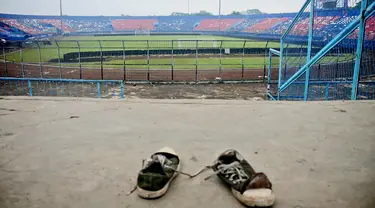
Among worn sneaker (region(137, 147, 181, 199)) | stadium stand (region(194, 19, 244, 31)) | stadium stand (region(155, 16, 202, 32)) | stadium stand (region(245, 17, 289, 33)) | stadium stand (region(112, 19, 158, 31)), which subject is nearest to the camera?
worn sneaker (region(137, 147, 181, 199))

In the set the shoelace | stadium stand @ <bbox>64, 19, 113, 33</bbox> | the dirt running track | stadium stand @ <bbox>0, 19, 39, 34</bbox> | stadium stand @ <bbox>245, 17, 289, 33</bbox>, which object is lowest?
the shoelace

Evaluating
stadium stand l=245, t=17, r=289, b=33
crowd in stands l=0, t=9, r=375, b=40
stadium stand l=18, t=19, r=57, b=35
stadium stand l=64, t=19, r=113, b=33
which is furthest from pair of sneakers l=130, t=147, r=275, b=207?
stadium stand l=64, t=19, r=113, b=33

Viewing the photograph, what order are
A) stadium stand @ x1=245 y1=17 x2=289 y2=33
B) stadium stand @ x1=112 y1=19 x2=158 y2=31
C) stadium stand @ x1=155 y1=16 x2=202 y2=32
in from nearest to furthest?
stadium stand @ x1=245 y1=17 x2=289 y2=33
stadium stand @ x1=155 y1=16 x2=202 y2=32
stadium stand @ x1=112 y1=19 x2=158 y2=31

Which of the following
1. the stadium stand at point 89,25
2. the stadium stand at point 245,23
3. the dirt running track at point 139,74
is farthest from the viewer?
the stadium stand at point 89,25

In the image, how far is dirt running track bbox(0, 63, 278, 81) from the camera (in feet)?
56.4

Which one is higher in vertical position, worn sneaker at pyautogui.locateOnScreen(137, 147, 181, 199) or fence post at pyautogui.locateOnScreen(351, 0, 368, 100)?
fence post at pyautogui.locateOnScreen(351, 0, 368, 100)

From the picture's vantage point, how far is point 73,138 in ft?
10.4

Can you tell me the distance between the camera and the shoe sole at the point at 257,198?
1.84 metres

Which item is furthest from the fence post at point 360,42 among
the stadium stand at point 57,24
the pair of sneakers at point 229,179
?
the stadium stand at point 57,24

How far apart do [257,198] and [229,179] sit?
0.28 m

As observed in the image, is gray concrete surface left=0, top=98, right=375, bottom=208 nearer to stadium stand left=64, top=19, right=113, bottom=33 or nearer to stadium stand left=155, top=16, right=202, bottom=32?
stadium stand left=155, top=16, right=202, bottom=32

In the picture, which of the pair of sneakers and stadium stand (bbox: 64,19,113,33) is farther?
stadium stand (bbox: 64,19,113,33)

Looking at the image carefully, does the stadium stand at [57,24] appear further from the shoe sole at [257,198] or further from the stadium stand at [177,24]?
the shoe sole at [257,198]

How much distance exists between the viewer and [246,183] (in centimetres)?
192
